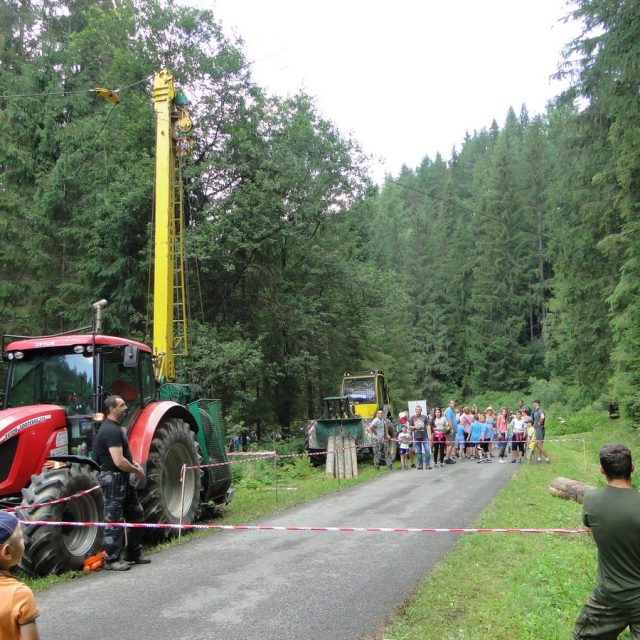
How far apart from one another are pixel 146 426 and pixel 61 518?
1862mm

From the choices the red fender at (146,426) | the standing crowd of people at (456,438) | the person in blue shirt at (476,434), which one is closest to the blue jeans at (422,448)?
the standing crowd of people at (456,438)

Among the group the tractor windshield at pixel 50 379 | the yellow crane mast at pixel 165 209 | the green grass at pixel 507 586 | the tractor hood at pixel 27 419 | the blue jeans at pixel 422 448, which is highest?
the yellow crane mast at pixel 165 209

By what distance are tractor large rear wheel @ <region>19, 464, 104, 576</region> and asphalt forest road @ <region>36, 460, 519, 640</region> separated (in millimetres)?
317

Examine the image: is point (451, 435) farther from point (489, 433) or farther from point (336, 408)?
point (336, 408)

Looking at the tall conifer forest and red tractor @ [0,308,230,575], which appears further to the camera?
the tall conifer forest

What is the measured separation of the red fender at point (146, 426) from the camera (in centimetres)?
789

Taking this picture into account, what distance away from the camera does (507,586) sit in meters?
5.88

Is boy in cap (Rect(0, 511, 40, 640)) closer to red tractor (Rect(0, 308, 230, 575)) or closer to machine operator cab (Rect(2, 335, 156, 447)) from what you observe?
red tractor (Rect(0, 308, 230, 575))

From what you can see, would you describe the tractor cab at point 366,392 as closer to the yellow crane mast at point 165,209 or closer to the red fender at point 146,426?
the yellow crane mast at point 165,209

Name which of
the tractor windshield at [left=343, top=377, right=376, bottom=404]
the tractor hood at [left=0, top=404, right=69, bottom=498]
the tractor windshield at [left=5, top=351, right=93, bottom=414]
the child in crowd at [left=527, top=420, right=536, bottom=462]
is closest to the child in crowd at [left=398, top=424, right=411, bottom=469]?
the child in crowd at [left=527, top=420, right=536, bottom=462]

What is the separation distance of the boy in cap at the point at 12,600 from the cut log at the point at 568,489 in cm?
1023

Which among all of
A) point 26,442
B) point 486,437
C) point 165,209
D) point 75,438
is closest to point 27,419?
point 26,442

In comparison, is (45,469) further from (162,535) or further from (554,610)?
(554,610)

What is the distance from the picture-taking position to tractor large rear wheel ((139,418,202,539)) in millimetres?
7965
